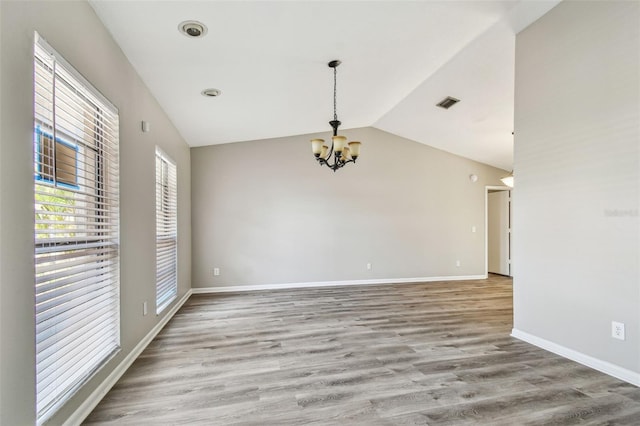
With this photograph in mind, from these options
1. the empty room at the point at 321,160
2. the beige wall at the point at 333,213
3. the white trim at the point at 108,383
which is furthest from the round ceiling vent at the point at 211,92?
the white trim at the point at 108,383

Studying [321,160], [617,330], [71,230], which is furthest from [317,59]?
[617,330]

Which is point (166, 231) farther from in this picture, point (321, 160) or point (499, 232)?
point (499, 232)

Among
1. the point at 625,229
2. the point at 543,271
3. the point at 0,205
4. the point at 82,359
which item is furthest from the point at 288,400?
the point at 625,229

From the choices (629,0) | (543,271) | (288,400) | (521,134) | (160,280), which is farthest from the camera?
(160,280)

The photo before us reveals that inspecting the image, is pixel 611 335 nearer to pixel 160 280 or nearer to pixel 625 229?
pixel 625 229

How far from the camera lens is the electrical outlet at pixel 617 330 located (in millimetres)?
2326

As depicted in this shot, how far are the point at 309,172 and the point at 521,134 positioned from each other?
11.4 feet

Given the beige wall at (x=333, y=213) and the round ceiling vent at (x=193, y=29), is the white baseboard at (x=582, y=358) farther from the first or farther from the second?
the round ceiling vent at (x=193, y=29)

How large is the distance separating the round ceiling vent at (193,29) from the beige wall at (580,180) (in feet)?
10.1

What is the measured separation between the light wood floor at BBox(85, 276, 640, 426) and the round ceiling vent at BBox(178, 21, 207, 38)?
266 cm

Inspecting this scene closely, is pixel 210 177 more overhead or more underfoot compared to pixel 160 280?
more overhead

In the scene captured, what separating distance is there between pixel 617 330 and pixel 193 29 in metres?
3.98

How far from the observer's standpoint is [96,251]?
2.10 m

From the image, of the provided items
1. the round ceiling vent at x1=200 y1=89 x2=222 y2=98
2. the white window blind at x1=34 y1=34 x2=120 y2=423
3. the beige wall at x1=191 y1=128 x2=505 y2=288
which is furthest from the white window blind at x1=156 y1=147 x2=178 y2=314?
the white window blind at x1=34 y1=34 x2=120 y2=423
